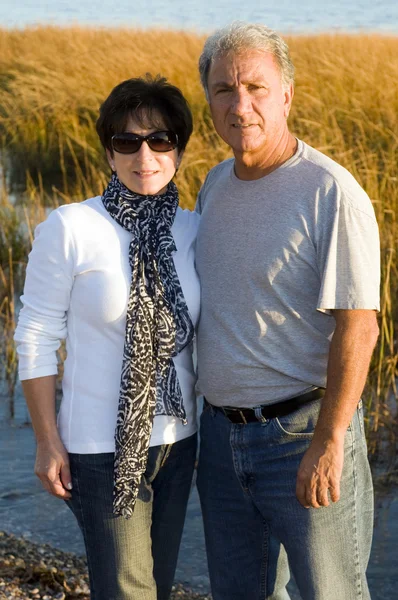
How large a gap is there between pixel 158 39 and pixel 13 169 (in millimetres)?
6625

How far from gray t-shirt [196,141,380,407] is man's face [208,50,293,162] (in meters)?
0.09

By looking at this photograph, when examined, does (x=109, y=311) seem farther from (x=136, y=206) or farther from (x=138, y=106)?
(x=138, y=106)

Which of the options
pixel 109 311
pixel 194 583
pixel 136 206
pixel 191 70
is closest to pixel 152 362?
pixel 109 311

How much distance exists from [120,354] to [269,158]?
2.20 ft

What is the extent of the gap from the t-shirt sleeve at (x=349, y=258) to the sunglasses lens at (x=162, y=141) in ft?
1.83

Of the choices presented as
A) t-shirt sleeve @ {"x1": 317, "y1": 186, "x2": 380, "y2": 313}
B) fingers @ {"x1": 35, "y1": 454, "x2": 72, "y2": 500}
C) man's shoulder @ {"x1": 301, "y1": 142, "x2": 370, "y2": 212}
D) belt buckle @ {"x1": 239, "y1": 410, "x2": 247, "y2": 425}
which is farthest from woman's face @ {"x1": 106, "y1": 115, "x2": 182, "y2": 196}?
fingers @ {"x1": 35, "y1": 454, "x2": 72, "y2": 500}

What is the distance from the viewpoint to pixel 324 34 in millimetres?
17250

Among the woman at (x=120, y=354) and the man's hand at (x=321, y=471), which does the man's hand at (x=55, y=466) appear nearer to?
the woman at (x=120, y=354)

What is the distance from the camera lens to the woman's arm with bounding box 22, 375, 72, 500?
238 cm

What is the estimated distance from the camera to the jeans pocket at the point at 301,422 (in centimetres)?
235

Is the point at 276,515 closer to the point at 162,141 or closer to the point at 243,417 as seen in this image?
the point at 243,417

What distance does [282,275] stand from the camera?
233 cm

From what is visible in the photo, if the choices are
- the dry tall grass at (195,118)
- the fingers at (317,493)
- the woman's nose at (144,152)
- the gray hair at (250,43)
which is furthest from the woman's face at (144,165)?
the dry tall grass at (195,118)

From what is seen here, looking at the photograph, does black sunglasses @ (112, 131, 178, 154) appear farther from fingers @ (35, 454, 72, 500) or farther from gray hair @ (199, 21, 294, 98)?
fingers @ (35, 454, 72, 500)
